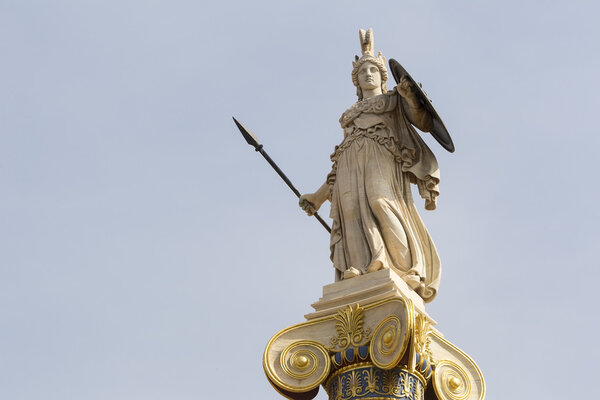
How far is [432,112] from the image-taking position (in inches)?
717

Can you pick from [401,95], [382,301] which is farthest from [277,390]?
[401,95]

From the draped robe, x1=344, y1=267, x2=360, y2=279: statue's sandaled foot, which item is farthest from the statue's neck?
x1=344, y1=267, x2=360, y2=279: statue's sandaled foot

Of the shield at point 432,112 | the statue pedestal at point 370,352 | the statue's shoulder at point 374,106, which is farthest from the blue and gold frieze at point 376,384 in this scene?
the statue's shoulder at point 374,106

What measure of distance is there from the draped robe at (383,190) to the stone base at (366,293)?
0.78 ft

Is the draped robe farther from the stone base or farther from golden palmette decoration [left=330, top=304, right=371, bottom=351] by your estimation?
golden palmette decoration [left=330, top=304, right=371, bottom=351]

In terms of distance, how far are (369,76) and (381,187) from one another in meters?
2.32

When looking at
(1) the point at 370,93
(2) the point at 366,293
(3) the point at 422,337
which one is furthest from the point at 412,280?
(1) the point at 370,93

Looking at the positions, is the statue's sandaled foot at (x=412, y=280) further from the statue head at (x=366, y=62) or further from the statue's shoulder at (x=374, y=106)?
the statue head at (x=366, y=62)

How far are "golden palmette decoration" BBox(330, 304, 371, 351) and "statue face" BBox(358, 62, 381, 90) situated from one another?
13.6ft

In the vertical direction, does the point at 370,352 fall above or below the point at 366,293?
below

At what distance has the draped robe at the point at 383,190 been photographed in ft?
56.4

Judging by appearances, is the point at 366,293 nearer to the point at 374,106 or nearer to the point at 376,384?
the point at 376,384

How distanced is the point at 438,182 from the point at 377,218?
1.36 meters

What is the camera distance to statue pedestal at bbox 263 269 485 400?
51.8ft
